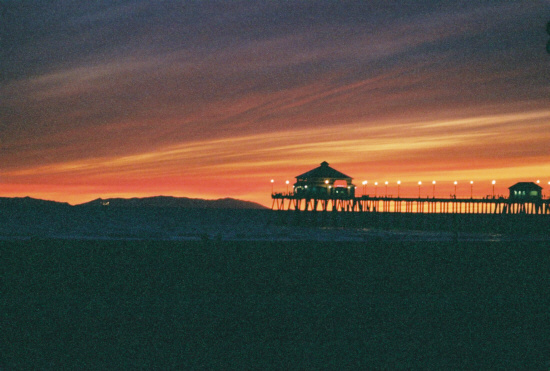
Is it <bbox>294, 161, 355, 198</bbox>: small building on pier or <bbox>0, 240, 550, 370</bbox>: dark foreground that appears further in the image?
<bbox>294, 161, 355, 198</bbox>: small building on pier

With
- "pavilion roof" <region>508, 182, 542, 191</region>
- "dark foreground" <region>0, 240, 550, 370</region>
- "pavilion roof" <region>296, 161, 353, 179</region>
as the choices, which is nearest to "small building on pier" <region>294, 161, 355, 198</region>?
"pavilion roof" <region>296, 161, 353, 179</region>

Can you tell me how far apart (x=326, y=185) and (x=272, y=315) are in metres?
68.3

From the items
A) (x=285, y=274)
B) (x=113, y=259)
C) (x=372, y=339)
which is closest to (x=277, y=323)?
(x=372, y=339)

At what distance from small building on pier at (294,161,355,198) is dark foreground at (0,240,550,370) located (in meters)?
58.0

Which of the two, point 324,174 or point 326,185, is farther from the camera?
point 324,174

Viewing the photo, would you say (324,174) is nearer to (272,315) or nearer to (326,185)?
(326,185)

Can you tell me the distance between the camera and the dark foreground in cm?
813

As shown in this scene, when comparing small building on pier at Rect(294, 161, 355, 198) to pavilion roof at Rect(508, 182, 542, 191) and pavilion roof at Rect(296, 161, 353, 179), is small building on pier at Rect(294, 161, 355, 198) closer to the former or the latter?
pavilion roof at Rect(296, 161, 353, 179)

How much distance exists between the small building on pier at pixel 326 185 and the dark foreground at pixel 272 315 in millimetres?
58035

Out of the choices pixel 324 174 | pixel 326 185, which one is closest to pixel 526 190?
pixel 326 185

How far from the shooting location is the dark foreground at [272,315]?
813cm

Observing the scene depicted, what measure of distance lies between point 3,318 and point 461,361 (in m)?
8.38

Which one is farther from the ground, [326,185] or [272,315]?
[326,185]

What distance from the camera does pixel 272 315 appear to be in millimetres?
11211
